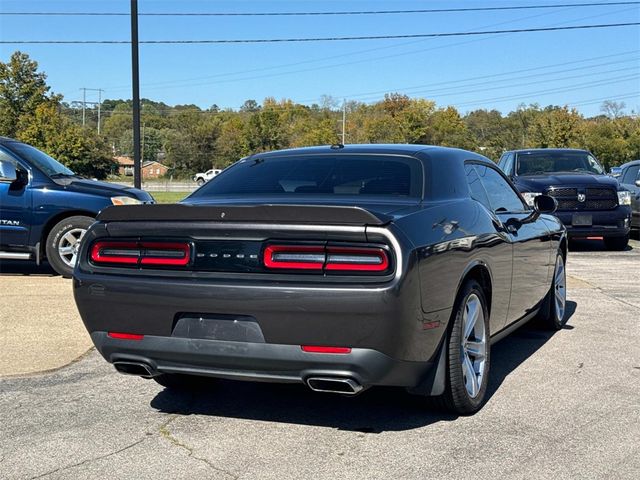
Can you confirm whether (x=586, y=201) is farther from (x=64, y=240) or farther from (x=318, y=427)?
(x=318, y=427)

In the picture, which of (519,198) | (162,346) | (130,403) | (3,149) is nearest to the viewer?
(162,346)

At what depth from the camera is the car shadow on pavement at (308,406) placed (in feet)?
14.1

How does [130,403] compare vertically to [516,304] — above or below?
below

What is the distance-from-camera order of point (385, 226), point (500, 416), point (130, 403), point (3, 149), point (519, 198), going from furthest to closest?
point (3, 149) → point (519, 198) → point (130, 403) → point (500, 416) → point (385, 226)

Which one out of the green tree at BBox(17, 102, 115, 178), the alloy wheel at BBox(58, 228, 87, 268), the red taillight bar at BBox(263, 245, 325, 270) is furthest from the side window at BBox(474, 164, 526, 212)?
Answer: the green tree at BBox(17, 102, 115, 178)

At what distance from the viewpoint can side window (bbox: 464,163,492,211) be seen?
5039mm

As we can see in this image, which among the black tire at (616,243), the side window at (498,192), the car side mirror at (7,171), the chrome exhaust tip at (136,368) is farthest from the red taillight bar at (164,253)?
the black tire at (616,243)

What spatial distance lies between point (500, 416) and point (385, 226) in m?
1.45

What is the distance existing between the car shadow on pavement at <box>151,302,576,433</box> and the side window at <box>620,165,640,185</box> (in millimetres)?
12195

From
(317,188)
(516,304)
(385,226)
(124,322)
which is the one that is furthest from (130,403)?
(516,304)

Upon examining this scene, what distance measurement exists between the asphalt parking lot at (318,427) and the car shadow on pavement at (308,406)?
0.01m

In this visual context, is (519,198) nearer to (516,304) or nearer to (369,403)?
(516,304)

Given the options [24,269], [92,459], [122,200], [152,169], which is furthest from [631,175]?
[152,169]

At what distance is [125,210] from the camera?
4.11m
